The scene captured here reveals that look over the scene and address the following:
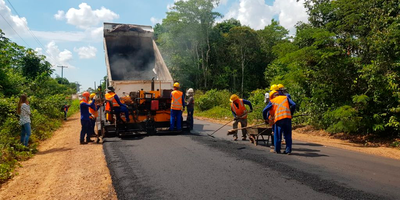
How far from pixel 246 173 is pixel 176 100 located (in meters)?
5.01

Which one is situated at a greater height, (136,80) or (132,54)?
(132,54)

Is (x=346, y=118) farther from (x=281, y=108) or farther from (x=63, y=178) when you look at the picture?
(x=63, y=178)

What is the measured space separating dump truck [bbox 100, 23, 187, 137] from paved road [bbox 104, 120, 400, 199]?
2012 mm

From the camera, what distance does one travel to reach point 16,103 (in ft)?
35.2

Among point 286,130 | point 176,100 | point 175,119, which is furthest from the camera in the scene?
point 175,119

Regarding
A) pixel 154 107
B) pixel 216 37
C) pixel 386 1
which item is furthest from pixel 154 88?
pixel 216 37

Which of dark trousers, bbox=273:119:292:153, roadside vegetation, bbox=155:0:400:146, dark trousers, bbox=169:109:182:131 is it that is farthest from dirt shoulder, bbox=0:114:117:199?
roadside vegetation, bbox=155:0:400:146

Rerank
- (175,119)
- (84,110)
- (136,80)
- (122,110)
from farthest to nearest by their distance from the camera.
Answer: (136,80) → (175,119) → (122,110) → (84,110)

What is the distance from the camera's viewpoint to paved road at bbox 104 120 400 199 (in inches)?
170

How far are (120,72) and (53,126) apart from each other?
5.70 metres

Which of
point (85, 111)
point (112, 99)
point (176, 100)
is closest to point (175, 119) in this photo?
point (176, 100)

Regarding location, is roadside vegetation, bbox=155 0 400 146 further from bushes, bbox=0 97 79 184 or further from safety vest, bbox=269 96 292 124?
bushes, bbox=0 97 79 184

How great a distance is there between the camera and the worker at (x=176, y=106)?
9883 mm

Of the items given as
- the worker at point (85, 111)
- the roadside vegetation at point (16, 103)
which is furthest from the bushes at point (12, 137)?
the worker at point (85, 111)
